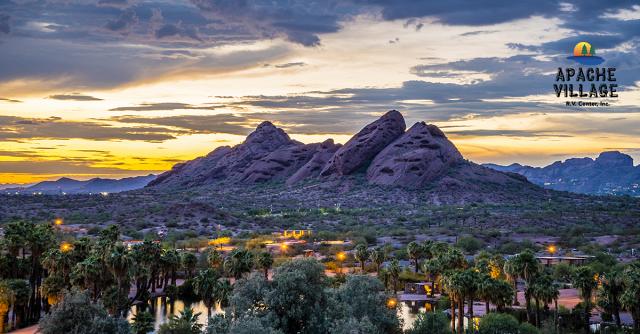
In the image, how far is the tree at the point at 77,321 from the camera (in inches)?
1220

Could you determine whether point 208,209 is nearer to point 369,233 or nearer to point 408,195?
point 369,233

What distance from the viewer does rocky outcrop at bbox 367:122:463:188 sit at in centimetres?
18162

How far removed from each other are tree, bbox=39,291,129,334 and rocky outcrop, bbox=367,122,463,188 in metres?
152

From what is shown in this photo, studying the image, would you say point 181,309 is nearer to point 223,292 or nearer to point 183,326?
point 223,292

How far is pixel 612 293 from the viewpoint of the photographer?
149 ft

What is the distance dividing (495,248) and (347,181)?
103373mm

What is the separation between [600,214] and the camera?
5128 inches

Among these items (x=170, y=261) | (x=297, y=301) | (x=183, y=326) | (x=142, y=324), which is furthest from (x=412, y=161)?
(x=297, y=301)

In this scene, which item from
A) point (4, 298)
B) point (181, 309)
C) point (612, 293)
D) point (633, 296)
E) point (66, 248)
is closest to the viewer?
point (633, 296)

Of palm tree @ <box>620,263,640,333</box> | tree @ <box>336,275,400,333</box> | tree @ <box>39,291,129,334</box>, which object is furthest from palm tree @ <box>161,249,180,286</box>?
palm tree @ <box>620,263,640,333</box>

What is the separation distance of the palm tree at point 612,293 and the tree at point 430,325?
13.3 meters

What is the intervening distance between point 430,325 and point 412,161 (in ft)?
480

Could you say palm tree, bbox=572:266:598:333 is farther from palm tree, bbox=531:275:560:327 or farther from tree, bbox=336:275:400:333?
A: tree, bbox=336:275:400:333

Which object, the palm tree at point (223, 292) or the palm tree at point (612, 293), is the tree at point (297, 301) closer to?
the palm tree at point (223, 292)
